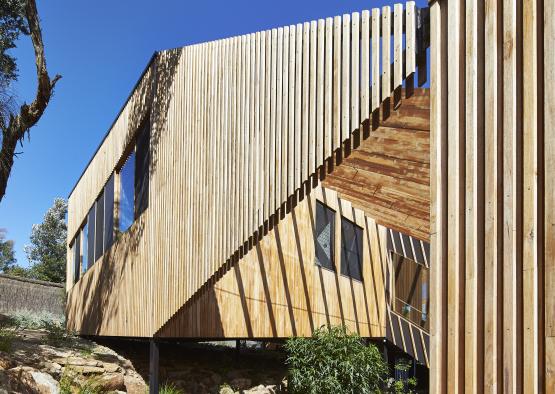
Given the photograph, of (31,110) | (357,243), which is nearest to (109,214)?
(31,110)

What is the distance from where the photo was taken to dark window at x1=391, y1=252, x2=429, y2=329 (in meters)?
15.1

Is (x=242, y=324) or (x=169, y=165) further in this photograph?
(x=242, y=324)

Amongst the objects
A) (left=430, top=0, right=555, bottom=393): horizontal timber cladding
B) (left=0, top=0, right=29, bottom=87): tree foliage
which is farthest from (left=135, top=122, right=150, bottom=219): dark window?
(left=430, top=0, right=555, bottom=393): horizontal timber cladding

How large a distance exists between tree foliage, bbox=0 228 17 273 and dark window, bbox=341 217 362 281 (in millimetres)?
25069

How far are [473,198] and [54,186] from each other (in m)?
36.8

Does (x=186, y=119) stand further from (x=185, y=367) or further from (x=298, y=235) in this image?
(x=185, y=367)

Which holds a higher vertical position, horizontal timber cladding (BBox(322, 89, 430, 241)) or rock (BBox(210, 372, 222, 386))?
horizontal timber cladding (BBox(322, 89, 430, 241))

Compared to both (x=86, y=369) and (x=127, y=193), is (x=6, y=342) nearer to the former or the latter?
(x=86, y=369)

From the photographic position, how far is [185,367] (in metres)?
13.0

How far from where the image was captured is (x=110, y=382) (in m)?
9.24

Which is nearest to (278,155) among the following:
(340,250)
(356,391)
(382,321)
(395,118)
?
(395,118)

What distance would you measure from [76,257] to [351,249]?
7321 millimetres

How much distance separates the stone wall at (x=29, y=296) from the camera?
17828 millimetres

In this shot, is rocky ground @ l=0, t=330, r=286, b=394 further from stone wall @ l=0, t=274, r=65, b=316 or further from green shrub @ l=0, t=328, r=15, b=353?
stone wall @ l=0, t=274, r=65, b=316
